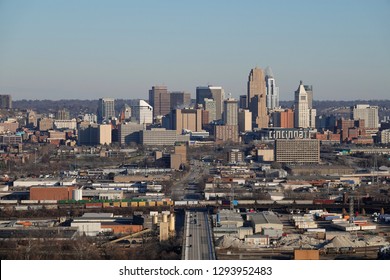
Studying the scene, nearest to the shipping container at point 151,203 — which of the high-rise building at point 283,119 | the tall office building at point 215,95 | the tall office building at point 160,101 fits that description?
the high-rise building at point 283,119

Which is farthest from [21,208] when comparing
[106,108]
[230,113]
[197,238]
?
[106,108]

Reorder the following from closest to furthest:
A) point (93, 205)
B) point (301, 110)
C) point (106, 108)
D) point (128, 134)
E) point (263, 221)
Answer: point (263, 221)
point (93, 205)
point (128, 134)
point (301, 110)
point (106, 108)

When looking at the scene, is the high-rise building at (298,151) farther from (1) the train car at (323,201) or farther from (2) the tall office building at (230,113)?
(2) the tall office building at (230,113)

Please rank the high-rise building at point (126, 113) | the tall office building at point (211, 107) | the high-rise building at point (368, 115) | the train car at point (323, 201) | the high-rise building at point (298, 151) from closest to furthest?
1. the train car at point (323, 201)
2. the high-rise building at point (298, 151)
3. the high-rise building at point (368, 115)
4. the high-rise building at point (126, 113)
5. the tall office building at point (211, 107)

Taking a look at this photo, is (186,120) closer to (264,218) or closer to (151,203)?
(151,203)
